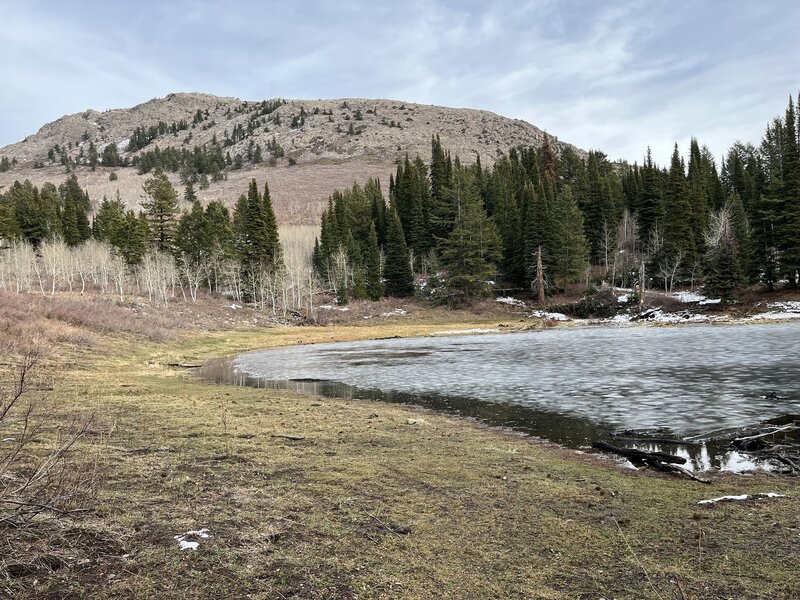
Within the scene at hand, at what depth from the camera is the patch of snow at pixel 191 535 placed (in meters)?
5.39

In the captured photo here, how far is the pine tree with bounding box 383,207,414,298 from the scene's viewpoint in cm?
8338

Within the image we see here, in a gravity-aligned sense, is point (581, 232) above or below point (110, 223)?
below

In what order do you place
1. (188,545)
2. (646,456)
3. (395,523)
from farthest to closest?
(646,456) < (395,523) < (188,545)

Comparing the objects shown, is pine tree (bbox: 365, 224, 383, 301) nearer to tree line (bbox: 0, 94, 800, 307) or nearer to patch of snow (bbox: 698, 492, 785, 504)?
tree line (bbox: 0, 94, 800, 307)

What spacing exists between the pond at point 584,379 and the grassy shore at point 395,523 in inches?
139

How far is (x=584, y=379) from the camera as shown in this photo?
2200 cm

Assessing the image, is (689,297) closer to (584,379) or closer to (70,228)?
(584,379)

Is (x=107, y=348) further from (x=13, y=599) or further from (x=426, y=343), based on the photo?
(x=13, y=599)

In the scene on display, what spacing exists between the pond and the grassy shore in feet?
11.6

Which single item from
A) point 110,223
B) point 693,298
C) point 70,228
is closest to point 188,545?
point 693,298

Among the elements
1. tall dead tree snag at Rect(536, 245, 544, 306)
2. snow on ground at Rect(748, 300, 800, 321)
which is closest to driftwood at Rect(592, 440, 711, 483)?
snow on ground at Rect(748, 300, 800, 321)

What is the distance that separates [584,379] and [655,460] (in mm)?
12052

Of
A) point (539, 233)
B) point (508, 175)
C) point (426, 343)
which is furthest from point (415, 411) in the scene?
point (508, 175)

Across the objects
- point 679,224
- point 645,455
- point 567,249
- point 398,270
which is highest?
point 679,224
